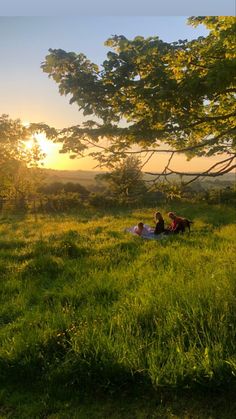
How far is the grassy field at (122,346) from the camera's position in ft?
12.5

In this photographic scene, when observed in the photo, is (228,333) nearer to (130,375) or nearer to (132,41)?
(130,375)

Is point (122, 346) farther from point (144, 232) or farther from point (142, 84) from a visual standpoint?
point (144, 232)

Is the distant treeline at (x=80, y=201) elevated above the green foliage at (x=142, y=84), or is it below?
below

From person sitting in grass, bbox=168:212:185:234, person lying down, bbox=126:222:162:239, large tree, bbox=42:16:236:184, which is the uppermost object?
large tree, bbox=42:16:236:184

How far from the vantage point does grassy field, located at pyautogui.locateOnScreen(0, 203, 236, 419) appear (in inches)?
150

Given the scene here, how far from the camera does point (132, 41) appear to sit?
305 inches

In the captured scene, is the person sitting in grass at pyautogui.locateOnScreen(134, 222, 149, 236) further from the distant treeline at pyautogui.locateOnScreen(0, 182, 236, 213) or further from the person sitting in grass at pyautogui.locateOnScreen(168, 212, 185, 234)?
the distant treeline at pyautogui.locateOnScreen(0, 182, 236, 213)

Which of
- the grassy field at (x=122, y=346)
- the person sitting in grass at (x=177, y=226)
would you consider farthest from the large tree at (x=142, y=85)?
the person sitting in grass at (x=177, y=226)

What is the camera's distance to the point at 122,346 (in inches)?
170

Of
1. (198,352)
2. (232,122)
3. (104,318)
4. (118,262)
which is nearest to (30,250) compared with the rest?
(118,262)

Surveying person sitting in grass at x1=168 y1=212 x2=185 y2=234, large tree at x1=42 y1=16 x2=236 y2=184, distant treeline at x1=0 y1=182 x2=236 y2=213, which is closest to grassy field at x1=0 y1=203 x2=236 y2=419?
large tree at x1=42 y1=16 x2=236 y2=184

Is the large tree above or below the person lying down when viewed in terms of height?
above

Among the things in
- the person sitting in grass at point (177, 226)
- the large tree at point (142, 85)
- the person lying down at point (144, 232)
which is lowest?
the person lying down at point (144, 232)

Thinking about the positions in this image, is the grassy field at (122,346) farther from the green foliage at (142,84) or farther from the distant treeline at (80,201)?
the distant treeline at (80,201)
